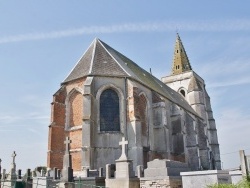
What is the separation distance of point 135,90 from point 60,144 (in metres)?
5.91

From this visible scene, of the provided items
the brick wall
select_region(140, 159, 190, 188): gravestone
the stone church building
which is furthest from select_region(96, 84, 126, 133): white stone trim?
select_region(140, 159, 190, 188): gravestone

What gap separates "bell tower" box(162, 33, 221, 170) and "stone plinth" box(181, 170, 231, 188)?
22.5 meters

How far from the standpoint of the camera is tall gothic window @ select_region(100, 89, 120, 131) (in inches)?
679

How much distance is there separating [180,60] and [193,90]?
6.21 meters

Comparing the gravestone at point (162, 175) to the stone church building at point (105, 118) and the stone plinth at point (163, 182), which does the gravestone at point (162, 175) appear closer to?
the stone plinth at point (163, 182)

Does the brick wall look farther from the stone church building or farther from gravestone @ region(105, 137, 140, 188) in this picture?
gravestone @ region(105, 137, 140, 188)

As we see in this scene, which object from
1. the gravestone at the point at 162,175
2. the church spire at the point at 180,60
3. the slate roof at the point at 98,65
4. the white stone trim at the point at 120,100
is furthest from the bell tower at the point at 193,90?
the gravestone at the point at 162,175

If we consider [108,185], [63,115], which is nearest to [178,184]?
[108,185]

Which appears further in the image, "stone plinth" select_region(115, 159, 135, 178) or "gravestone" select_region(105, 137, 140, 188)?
"stone plinth" select_region(115, 159, 135, 178)

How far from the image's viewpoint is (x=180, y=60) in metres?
36.6

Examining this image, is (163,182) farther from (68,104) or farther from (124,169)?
(68,104)

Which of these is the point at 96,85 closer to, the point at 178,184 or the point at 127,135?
the point at 127,135

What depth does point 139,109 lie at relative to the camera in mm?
18422

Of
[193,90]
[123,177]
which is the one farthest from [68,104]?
[193,90]
